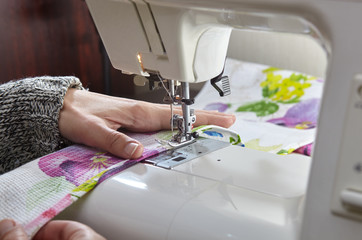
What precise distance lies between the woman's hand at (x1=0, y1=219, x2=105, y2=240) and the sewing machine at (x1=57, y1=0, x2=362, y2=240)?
0.18 feet

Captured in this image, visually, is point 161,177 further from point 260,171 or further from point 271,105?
point 271,105

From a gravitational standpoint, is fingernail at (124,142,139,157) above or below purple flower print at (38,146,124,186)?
above

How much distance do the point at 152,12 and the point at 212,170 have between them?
0.85 ft

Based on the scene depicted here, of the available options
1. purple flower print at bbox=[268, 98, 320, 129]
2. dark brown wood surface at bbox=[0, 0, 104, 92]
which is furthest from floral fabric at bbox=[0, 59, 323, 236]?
dark brown wood surface at bbox=[0, 0, 104, 92]

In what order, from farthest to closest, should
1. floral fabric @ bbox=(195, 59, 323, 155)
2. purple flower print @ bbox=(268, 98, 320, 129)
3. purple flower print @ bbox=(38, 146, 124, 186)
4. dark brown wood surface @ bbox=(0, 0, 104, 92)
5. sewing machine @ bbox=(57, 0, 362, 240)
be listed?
Answer: dark brown wood surface @ bbox=(0, 0, 104, 92) < purple flower print @ bbox=(268, 98, 320, 129) < floral fabric @ bbox=(195, 59, 323, 155) < purple flower print @ bbox=(38, 146, 124, 186) < sewing machine @ bbox=(57, 0, 362, 240)

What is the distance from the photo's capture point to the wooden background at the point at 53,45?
1944mm

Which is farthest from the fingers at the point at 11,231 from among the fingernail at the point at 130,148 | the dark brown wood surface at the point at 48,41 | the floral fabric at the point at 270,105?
the dark brown wood surface at the point at 48,41

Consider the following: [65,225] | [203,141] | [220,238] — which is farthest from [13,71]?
[220,238]

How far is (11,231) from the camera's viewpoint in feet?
2.07

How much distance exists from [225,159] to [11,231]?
351mm

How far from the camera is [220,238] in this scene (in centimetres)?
62

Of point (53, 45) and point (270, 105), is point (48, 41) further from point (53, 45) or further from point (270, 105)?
point (270, 105)

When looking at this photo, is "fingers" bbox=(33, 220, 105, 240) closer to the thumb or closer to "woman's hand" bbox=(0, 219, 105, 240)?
"woman's hand" bbox=(0, 219, 105, 240)

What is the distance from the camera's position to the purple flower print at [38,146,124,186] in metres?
0.77
